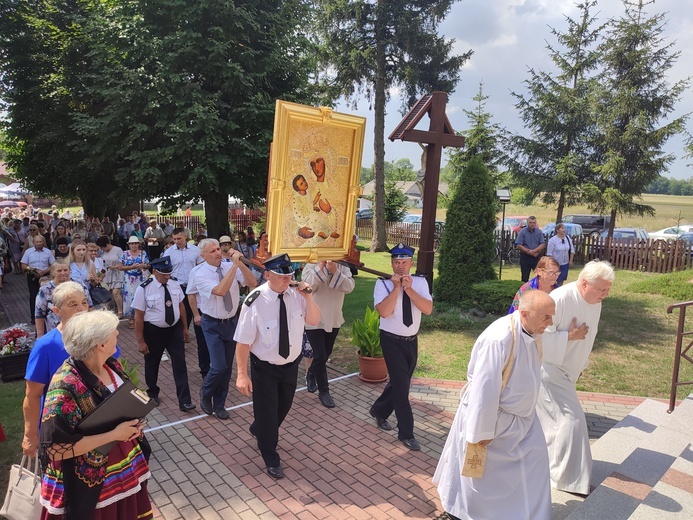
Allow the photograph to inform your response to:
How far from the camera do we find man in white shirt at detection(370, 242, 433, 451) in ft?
17.0

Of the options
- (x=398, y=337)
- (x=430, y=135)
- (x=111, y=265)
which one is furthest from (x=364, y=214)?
(x=398, y=337)

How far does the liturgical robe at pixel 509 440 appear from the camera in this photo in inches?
139

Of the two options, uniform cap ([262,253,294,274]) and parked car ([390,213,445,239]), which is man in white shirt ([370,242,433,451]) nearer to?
uniform cap ([262,253,294,274])

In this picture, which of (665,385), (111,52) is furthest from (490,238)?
(111,52)

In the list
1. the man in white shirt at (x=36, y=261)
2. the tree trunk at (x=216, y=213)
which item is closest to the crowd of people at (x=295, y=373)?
the man in white shirt at (x=36, y=261)

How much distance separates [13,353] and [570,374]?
7359 millimetres

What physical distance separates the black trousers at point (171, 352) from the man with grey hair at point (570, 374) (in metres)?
4.02

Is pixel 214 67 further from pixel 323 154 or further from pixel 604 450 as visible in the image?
pixel 604 450

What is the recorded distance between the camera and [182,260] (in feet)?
29.7

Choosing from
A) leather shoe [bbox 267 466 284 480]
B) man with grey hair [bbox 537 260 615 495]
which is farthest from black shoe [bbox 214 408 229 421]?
man with grey hair [bbox 537 260 615 495]

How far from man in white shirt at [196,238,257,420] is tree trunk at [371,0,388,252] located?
17.3m

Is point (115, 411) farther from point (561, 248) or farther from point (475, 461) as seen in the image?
point (561, 248)

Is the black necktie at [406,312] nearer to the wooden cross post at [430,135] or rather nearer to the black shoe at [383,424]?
the black shoe at [383,424]

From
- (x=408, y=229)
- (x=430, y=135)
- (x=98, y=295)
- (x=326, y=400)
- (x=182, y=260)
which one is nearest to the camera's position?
(x=326, y=400)
